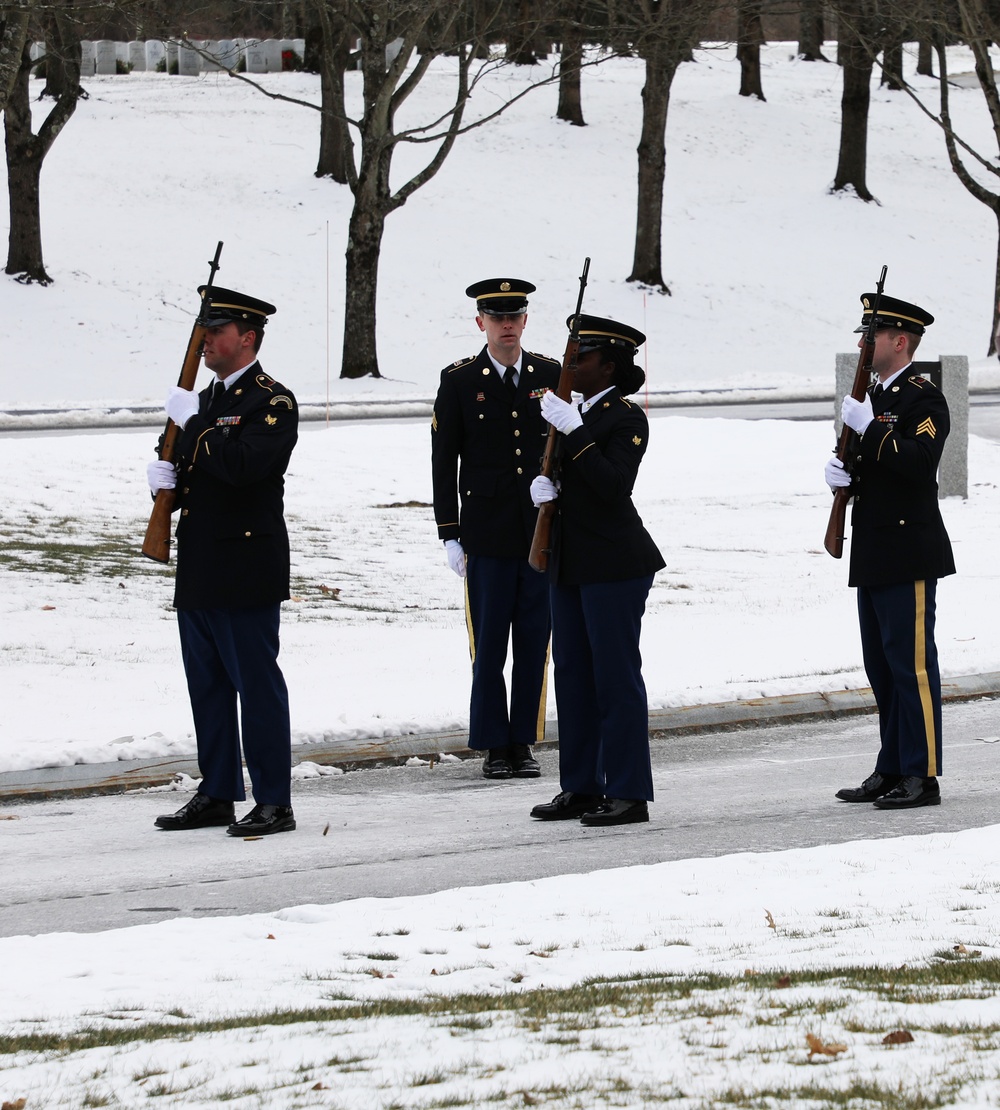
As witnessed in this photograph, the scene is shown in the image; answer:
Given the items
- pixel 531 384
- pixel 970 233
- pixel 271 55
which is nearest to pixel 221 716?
Answer: pixel 531 384

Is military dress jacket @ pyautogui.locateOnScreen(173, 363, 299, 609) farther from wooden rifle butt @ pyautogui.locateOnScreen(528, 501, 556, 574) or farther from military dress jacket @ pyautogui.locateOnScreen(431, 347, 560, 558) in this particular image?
military dress jacket @ pyautogui.locateOnScreen(431, 347, 560, 558)

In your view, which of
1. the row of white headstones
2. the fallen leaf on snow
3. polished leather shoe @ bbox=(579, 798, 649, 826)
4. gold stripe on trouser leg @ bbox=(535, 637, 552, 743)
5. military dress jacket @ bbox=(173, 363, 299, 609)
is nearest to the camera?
the fallen leaf on snow

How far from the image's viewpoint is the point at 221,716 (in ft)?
24.4

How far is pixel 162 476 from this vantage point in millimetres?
7258

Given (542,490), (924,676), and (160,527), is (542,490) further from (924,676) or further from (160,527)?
(924,676)

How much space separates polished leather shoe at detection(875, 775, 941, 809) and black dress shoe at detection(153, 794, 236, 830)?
2.74m

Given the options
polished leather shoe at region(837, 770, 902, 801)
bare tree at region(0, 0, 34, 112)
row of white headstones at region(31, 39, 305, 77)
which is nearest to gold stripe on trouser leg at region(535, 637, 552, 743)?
polished leather shoe at region(837, 770, 902, 801)

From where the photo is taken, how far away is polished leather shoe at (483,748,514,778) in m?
8.57

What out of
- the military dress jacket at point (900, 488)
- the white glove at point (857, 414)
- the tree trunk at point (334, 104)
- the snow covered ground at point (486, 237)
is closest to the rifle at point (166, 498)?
the white glove at point (857, 414)

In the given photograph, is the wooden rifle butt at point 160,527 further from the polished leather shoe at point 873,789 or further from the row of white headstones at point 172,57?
the row of white headstones at point 172,57

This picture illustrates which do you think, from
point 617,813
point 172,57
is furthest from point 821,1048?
point 172,57

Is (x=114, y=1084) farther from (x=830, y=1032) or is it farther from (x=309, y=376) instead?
(x=309, y=376)

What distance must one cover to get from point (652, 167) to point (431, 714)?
30.8 m

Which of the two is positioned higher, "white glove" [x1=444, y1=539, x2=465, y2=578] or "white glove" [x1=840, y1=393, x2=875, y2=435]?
"white glove" [x1=840, y1=393, x2=875, y2=435]
